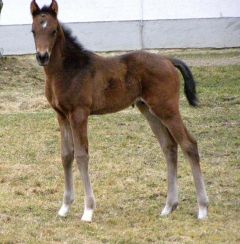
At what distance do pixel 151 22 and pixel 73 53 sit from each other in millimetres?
17136

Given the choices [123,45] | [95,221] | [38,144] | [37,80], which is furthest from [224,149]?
[123,45]

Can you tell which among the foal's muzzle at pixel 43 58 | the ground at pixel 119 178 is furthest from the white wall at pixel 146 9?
the foal's muzzle at pixel 43 58

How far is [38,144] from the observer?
33.7 ft

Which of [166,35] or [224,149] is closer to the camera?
[224,149]

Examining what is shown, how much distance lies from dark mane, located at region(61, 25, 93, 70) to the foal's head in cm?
20

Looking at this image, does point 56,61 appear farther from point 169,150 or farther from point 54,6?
point 169,150

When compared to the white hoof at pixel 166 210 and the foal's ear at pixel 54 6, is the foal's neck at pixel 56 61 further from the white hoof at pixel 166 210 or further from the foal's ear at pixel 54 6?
the white hoof at pixel 166 210

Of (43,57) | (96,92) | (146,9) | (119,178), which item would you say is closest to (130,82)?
(96,92)

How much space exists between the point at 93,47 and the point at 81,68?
17050 millimetres

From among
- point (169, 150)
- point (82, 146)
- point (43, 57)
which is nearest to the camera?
point (43, 57)

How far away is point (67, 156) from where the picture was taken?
6.75 meters

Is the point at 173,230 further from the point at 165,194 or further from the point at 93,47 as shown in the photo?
the point at 93,47

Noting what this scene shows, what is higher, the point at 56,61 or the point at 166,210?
the point at 56,61

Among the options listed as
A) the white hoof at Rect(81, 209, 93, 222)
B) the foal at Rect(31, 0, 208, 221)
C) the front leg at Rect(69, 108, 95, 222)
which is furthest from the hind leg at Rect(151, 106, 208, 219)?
the white hoof at Rect(81, 209, 93, 222)
